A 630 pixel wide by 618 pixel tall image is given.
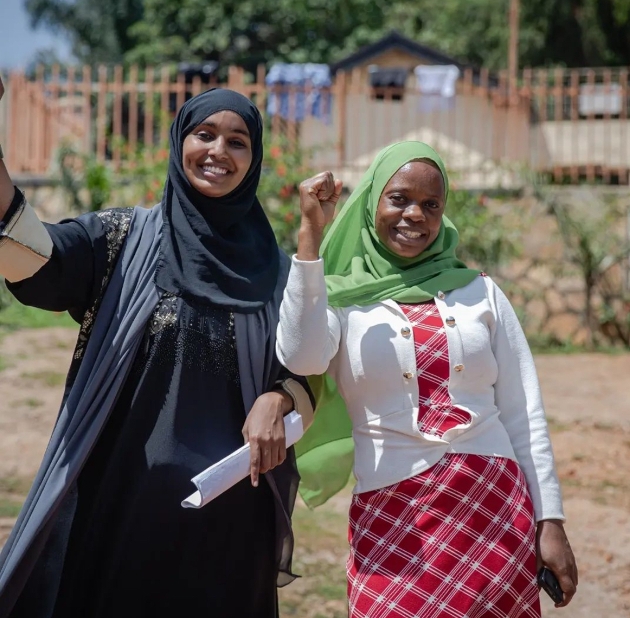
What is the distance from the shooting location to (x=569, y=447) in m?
5.96

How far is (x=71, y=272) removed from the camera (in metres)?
2.28

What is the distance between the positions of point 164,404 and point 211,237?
0.45 metres

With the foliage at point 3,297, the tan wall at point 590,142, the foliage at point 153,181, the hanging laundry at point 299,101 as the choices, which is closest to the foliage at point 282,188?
the foliage at point 153,181

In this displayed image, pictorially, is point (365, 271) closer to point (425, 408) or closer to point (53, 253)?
point (425, 408)

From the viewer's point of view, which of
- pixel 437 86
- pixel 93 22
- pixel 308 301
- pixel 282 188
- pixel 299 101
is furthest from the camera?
pixel 93 22

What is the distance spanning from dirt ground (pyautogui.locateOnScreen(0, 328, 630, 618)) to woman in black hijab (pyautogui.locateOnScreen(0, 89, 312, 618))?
4.68 feet

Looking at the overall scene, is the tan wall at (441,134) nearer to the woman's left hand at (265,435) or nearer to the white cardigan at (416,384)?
the white cardigan at (416,384)

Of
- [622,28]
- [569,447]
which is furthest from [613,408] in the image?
[622,28]

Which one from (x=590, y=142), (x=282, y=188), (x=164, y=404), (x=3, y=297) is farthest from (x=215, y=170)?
(x=590, y=142)

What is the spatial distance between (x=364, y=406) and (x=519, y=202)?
7.81 metres

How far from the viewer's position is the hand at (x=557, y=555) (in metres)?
2.19

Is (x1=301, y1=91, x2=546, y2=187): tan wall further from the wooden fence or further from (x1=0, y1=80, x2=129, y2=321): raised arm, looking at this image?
(x1=0, y1=80, x2=129, y2=321): raised arm

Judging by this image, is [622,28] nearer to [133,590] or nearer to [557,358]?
[557,358]

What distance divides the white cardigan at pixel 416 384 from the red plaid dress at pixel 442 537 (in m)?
0.03
